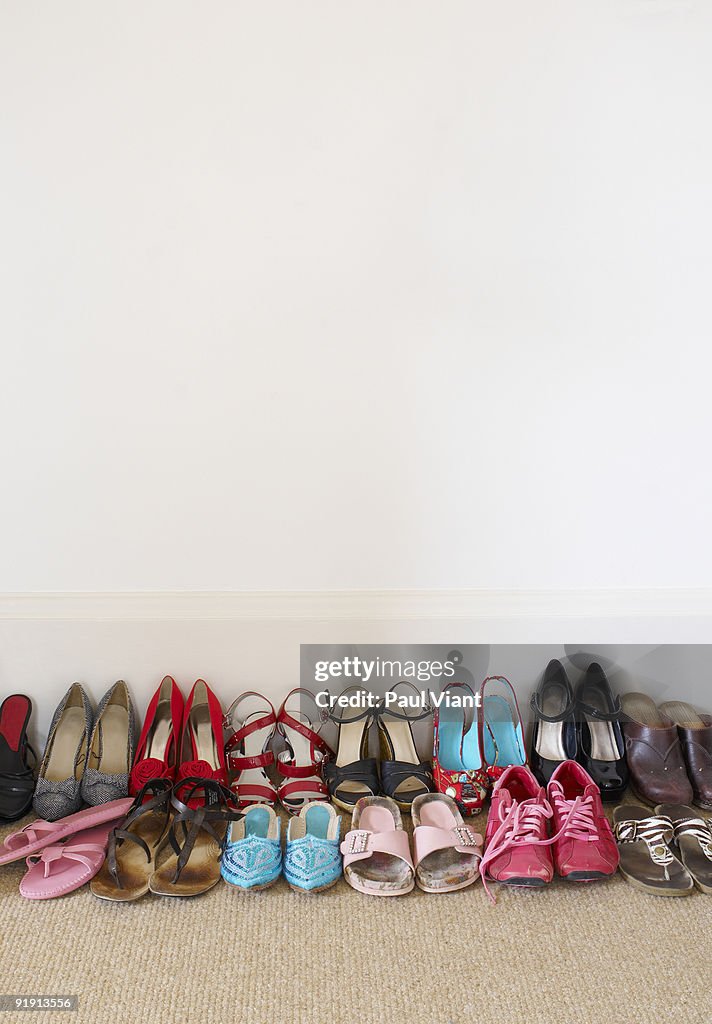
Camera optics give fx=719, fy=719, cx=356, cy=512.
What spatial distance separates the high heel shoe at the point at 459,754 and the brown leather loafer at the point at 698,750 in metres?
0.52

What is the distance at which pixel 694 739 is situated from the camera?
5.93 feet

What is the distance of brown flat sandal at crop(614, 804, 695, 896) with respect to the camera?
1.47 meters

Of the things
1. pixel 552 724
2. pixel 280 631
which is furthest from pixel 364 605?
pixel 552 724

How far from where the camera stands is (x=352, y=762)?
5.87 feet

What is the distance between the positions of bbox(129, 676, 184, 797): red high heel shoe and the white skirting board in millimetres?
66

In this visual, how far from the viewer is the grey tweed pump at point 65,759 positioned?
1.66 m

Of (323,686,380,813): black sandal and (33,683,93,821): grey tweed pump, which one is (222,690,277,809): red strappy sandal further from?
(33,683,93,821): grey tweed pump

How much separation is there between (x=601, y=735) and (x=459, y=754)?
365mm

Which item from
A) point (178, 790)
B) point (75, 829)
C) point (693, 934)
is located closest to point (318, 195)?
point (178, 790)

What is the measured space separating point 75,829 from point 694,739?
1485 millimetres

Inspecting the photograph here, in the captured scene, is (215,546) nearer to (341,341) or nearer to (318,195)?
(341,341)

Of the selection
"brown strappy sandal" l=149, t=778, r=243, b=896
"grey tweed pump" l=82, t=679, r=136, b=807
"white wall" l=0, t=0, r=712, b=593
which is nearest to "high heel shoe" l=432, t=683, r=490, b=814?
"white wall" l=0, t=0, r=712, b=593

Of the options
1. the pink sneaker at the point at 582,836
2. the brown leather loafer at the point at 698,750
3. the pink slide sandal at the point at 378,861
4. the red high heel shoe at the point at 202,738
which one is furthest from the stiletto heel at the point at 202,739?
the brown leather loafer at the point at 698,750

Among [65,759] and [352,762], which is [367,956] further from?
[65,759]
